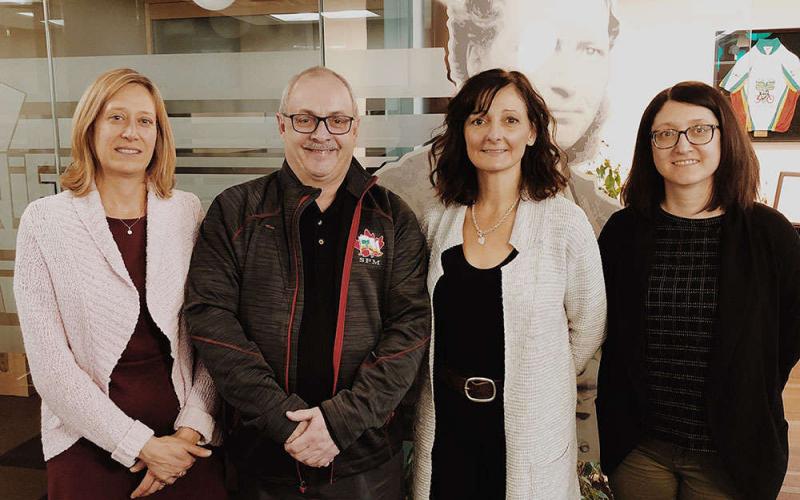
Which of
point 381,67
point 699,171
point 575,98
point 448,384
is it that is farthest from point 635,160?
point 381,67

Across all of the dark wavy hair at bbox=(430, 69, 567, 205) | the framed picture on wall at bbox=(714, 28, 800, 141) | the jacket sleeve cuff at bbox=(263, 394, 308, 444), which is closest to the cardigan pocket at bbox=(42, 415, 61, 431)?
the jacket sleeve cuff at bbox=(263, 394, 308, 444)

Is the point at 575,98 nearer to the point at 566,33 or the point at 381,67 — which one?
the point at 566,33

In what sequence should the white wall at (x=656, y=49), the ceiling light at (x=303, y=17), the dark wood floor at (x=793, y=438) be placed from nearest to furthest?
the white wall at (x=656, y=49), the ceiling light at (x=303, y=17), the dark wood floor at (x=793, y=438)

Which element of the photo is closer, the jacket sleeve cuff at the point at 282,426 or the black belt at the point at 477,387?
the jacket sleeve cuff at the point at 282,426

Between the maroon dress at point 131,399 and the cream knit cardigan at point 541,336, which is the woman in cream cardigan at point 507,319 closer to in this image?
the cream knit cardigan at point 541,336

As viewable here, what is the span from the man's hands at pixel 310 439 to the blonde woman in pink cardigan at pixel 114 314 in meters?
0.33

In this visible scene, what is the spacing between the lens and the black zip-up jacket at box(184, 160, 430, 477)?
1.65 meters

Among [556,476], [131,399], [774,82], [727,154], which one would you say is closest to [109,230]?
[131,399]

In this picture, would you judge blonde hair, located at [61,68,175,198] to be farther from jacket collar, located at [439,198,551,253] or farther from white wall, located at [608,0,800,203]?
white wall, located at [608,0,800,203]

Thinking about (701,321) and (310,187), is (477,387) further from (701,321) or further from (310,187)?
(310,187)

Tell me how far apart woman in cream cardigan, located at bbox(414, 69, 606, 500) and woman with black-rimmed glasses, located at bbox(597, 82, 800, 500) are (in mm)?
146

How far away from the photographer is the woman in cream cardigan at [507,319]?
1765mm

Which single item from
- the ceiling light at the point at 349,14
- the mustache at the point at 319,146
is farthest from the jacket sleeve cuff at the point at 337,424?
the ceiling light at the point at 349,14

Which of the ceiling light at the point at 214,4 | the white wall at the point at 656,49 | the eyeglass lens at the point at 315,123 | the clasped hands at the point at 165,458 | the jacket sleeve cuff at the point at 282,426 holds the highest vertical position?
the ceiling light at the point at 214,4
